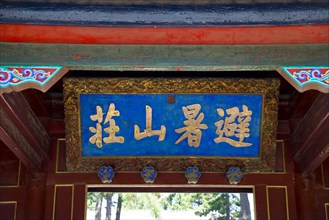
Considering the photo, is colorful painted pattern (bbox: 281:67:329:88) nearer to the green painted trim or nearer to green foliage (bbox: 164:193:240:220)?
the green painted trim

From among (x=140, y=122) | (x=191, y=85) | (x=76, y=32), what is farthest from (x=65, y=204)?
(x=76, y=32)

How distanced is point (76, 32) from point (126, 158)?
2565mm

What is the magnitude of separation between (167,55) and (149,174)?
2.55m

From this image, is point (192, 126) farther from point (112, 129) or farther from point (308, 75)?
point (308, 75)

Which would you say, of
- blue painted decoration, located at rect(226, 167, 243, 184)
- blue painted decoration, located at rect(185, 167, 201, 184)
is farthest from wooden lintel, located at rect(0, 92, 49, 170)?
blue painted decoration, located at rect(226, 167, 243, 184)

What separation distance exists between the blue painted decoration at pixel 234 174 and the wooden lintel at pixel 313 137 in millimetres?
739

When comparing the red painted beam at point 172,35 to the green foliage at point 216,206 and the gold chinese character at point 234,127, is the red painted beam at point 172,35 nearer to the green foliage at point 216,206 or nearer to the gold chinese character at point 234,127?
the gold chinese character at point 234,127

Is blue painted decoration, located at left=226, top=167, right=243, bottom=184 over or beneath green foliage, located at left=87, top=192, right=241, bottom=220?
beneath

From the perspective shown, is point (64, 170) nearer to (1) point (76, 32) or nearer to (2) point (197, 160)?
(2) point (197, 160)

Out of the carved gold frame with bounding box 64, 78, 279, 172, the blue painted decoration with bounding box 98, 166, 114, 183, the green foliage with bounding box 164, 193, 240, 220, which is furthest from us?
the green foliage with bounding box 164, 193, 240, 220

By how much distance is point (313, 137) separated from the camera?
215 inches

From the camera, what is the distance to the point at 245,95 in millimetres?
5695

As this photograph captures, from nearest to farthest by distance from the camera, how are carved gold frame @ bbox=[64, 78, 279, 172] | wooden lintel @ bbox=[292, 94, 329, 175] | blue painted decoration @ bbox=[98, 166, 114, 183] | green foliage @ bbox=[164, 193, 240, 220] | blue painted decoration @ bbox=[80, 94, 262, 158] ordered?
wooden lintel @ bbox=[292, 94, 329, 175] → carved gold frame @ bbox=[64, 78, 279, 172] → blue painted decoration @ bbox=[80, 94, 262, 158] → blue painted decoration @ bbox=[98, 166, 114, 183] → green foliage @ bbox=[164, 193, 240, 220]

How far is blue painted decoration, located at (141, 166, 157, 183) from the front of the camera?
6078 mm
